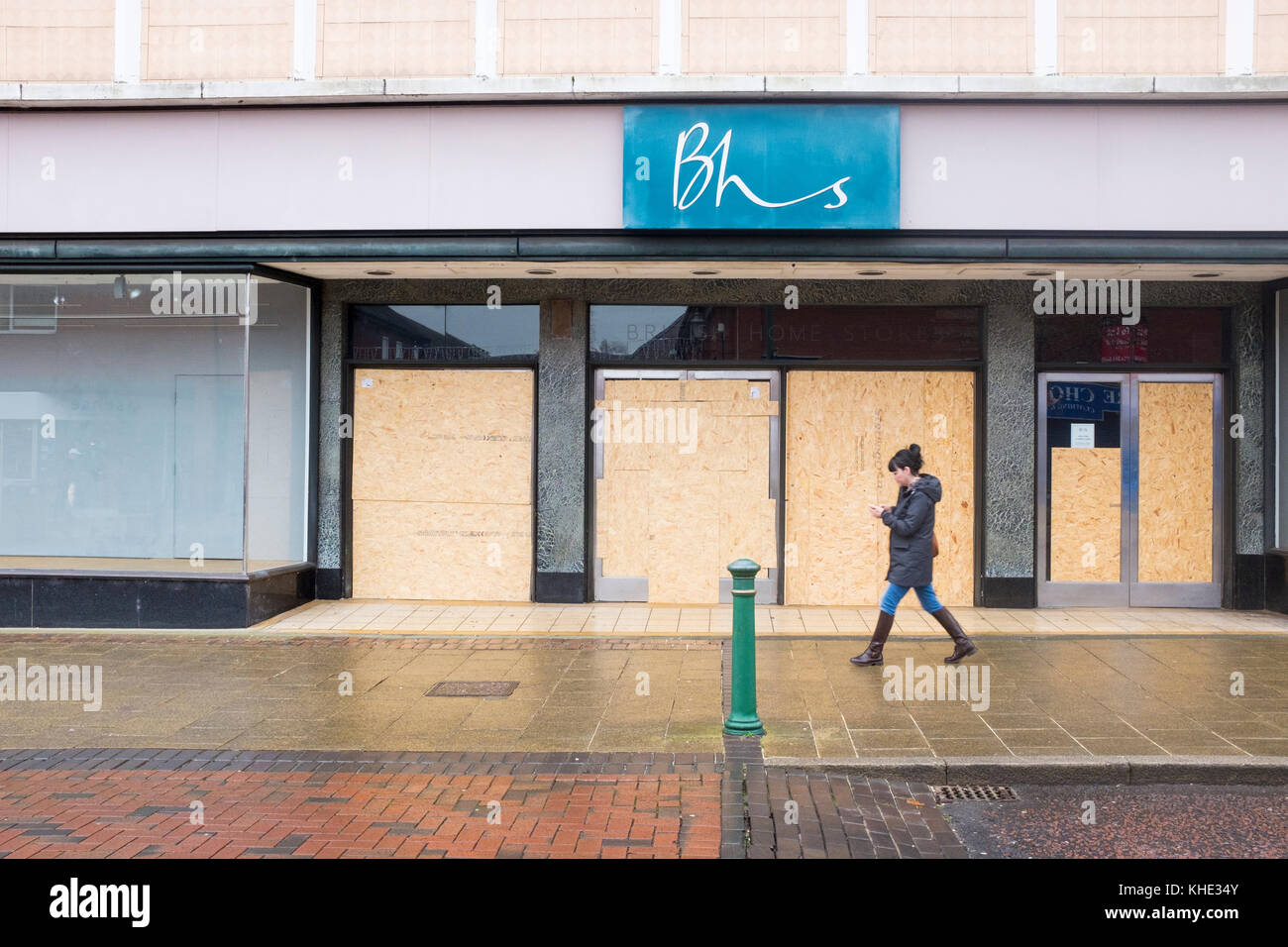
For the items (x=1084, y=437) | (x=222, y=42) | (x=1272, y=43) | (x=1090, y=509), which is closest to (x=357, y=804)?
(x=222, y=42)

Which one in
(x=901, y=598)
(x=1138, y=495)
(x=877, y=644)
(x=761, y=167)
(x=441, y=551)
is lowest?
(x=877, y=644)

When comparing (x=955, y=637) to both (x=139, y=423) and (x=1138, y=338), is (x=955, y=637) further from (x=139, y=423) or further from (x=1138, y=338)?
(x=139, y=423)

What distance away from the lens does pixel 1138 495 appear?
39.7 ft

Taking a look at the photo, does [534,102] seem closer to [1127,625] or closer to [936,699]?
[936,699]

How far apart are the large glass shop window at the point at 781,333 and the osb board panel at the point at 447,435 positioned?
117 cm

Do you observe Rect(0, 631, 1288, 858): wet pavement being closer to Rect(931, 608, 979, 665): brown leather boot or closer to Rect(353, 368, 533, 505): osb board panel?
Rect(931, 608, 979, 665): brown leather boot

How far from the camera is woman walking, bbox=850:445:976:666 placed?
8984 mm

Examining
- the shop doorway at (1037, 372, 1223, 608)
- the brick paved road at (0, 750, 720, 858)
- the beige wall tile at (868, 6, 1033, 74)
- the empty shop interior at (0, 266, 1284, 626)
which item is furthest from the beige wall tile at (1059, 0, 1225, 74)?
the brick paved road at (0, 750, 720, 858)

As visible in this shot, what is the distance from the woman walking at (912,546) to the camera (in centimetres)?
898

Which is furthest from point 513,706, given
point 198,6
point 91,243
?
point 198,6

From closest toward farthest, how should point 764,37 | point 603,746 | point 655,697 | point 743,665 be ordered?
point 603,746, point 743,665, point 655,697, point 764,37

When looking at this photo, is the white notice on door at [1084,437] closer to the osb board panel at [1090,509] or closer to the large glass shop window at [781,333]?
the osb board panel at [1090,509]

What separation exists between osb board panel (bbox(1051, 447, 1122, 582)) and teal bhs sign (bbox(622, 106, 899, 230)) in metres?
3.54

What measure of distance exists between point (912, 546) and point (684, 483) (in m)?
3.65
